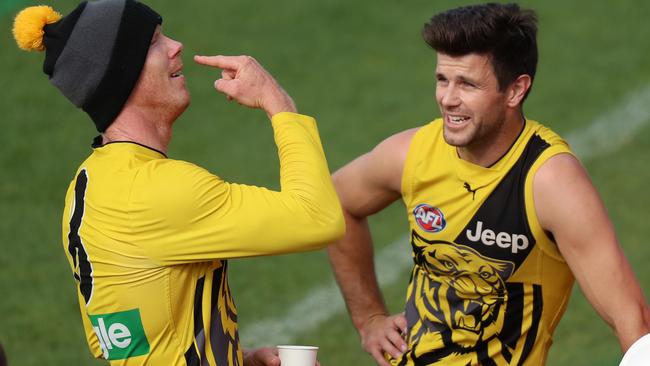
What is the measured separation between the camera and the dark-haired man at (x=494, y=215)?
430 centimetres

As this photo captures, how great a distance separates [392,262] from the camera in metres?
8.63

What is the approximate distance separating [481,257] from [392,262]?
4027 mm

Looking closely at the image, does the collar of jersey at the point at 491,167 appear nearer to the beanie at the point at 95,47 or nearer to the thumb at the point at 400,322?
the thumb at the point at 400,322

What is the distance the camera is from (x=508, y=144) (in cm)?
462

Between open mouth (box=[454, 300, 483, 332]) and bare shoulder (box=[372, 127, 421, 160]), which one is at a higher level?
bare shoulder (box=[372, 127, 421, 160])

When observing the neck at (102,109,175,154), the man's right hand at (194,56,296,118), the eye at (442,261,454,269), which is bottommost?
the eye at (442,261,454,269)

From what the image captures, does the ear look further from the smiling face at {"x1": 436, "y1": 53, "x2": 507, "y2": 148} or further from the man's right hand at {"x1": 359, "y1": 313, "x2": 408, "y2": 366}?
the man's right hand at {"x1": 359, "y1": 313, "x2": 408, "y2": 366}

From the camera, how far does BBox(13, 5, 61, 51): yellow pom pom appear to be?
4.11 meters

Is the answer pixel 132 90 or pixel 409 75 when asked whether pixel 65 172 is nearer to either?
pixel 409 75

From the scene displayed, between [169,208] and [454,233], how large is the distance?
1292 mm

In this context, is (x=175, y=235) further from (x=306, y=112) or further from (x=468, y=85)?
(x=306, y=112)

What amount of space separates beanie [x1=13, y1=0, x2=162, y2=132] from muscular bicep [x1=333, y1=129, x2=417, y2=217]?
1236 millimetres

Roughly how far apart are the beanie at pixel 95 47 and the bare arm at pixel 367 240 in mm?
1257

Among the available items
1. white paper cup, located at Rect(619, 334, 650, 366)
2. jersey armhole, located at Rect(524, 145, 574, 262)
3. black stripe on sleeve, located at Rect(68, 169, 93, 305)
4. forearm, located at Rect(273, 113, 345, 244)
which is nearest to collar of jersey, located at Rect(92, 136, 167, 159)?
black stripe on sleeve, located at Rect(68, 169, 93, 305)
